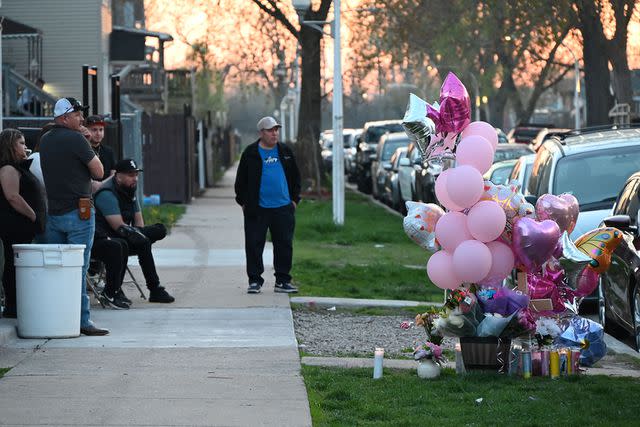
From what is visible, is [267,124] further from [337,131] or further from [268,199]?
[337,131]

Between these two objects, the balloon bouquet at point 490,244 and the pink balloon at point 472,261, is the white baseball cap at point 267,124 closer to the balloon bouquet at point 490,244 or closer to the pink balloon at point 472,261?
the balloon bouquet at point 490,244

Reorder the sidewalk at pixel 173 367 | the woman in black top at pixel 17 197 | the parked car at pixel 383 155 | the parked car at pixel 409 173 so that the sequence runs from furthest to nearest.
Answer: the parked car at pixel 383 155 → the parked car at pixel 409 173 → the woman in black top at pixel 17 197 → the sidewalk at pixel 173 367

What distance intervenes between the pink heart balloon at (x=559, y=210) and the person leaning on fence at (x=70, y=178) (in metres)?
3.77

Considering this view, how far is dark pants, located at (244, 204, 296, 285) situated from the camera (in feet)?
47.4

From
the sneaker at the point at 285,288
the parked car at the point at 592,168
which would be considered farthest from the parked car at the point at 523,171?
the sneaker at the point at 285,288

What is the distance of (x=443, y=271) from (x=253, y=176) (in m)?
5.58

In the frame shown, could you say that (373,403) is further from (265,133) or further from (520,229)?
(265,133)

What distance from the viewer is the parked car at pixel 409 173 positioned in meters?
27.2

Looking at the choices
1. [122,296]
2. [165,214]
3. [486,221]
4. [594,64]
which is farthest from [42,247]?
[594,64]

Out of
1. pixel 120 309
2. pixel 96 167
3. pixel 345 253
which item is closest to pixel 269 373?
pixel 96 167

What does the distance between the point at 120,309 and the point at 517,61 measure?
48.1m

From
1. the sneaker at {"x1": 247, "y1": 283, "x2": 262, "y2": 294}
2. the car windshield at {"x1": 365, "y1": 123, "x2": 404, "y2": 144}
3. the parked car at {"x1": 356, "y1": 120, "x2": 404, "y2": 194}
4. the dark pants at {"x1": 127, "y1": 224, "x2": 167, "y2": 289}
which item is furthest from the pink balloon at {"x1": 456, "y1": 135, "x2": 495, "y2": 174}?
the car windshield at {"x1": 365, "y1": 123, "x2": 404, "y2": 144}

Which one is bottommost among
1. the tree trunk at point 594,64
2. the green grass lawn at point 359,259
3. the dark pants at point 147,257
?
the green grass lawn at point 359,259

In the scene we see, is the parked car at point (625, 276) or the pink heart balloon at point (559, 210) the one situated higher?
the pink heart balloon at point (559, 210)
